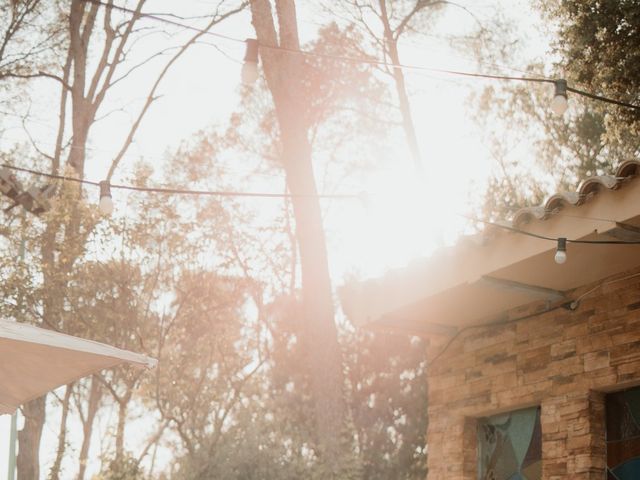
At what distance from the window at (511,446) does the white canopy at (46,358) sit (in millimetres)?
3255

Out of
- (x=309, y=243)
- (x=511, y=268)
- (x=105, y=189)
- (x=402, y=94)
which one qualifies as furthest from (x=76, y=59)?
(x=511, y=268)

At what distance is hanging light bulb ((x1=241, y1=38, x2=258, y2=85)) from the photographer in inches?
240

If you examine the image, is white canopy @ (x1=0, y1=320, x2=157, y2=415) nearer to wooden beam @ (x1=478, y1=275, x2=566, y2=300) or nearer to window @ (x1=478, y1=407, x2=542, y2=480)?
wooden beam @ (x1=478, y1=275, x2=566, y2=300)

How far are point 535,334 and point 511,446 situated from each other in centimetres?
92

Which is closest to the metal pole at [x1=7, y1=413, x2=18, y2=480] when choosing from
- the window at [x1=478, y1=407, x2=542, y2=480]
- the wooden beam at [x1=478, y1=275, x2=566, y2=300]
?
the window at [x1=478, y1=407, x2=542, y2=480]

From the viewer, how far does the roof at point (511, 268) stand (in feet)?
18.1

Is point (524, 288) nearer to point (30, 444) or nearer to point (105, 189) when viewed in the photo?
point (105, 189)

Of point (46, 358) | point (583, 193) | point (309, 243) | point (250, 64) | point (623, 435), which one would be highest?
point (309, 243)

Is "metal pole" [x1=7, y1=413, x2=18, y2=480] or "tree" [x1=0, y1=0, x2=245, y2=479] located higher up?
"tree" [x1=0, y1=0, x2=245, y2=479]

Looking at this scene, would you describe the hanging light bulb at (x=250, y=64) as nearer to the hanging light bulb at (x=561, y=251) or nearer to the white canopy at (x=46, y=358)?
the white canopy at (x=46, y=358)

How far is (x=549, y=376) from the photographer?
6.79 m

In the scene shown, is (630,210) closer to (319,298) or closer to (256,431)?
(319,298)

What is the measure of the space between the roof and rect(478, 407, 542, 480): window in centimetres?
78

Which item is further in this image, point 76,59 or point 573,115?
point 76,59
